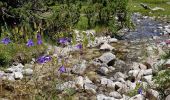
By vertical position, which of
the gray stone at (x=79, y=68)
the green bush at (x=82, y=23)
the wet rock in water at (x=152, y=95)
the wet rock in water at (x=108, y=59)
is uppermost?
Result: the wet rock in water at (x=152, y=95)

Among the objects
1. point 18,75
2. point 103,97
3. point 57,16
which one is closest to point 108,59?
point 18,75

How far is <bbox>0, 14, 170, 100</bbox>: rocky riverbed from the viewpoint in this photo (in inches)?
397

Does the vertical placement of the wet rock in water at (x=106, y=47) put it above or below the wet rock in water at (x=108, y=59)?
below

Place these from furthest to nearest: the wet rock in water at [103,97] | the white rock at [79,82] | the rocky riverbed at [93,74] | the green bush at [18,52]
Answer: the green bush at [18,52] < the white rock at [79,82] < the wet rock in water at [103,97] < the rocky riverbed at [93,74]

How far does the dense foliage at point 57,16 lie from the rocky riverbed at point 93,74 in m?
1.47

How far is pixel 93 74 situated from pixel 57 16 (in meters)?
6.54

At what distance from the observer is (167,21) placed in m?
31.2

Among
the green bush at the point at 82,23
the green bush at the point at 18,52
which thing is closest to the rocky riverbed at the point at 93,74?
the green bush at the point at 18,52

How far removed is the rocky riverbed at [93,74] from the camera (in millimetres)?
10086

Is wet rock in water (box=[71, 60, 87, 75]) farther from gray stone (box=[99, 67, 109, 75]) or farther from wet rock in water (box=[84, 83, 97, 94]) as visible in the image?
wet rock in water (box=[84, 83, 97, 94])

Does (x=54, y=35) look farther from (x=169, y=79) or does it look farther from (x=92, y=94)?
(x=169, y=79)

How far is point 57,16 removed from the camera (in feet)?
65.3

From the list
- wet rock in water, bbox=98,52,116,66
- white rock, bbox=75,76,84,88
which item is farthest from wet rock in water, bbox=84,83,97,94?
wet rock in water, bbox=98,52,116,66

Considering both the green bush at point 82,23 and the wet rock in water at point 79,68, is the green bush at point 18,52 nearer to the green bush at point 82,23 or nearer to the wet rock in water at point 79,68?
the wet rock in water at point 79,68
